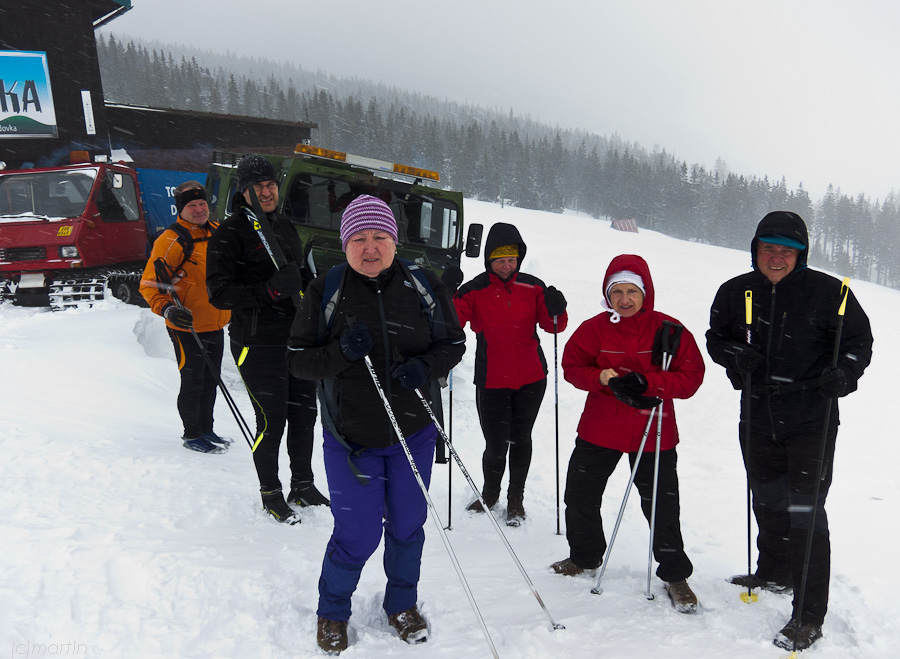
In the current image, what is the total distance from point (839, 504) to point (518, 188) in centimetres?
6817

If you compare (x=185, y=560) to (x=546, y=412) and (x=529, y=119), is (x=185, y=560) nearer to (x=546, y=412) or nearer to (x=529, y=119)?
(x=546, y=412)

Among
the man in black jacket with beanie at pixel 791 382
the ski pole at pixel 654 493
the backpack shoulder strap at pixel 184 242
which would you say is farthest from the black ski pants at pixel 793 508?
the backpack shoulder strap at pixel 184 242

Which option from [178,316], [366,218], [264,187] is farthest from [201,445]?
[366,218]

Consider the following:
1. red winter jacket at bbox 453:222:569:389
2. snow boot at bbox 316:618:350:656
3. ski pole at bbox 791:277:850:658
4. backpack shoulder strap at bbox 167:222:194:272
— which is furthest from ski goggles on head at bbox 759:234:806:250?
backpack shoulder strap at bbox 167:222:194:272

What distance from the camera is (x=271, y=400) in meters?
3.52

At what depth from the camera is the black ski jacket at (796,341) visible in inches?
109

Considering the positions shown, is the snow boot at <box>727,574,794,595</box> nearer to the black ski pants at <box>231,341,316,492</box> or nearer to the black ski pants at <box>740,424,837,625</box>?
the black ski pants at <box>740,424,837,625</box>

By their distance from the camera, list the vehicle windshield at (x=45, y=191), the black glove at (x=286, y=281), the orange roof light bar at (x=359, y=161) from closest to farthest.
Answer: the black glove at (x=286, y=281) → the orange roof light bar at (x=359, y=161) → the vehicle windshield at (x=45, y=191)

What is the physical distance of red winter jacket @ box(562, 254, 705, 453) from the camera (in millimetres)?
3080

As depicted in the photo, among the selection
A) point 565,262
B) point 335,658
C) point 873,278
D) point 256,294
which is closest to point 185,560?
point 335,658

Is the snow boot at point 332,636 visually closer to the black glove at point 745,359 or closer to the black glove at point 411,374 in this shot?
the black glove at point 411,374

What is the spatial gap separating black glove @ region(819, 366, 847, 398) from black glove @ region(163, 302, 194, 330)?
13.6 ft

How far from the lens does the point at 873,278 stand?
93.1 metres

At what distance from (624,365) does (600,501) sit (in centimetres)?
83
